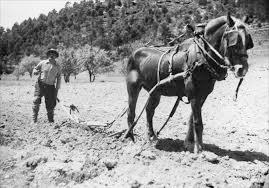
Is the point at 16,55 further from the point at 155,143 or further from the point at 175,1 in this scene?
the point at 155,143

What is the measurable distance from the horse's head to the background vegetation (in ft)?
264

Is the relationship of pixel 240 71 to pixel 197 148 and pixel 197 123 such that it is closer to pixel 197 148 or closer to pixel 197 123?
pixel 197 123

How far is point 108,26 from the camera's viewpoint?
135m

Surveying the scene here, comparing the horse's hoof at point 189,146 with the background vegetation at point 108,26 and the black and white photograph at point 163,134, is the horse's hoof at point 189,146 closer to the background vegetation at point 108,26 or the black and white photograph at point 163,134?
the black and white photograph at point 163,134

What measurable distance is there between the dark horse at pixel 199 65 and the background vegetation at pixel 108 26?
3103 inches

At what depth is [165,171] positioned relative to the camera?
19.8 feet

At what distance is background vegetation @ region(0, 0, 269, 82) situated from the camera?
10511 centimetres

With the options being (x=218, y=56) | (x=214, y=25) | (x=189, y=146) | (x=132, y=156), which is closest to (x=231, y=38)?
(x=218, y=56)

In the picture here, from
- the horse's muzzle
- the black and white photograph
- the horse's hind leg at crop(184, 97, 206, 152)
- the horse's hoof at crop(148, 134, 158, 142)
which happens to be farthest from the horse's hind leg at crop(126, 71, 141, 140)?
the horse's muzzle

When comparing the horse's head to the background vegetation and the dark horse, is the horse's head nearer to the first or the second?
the dark horse

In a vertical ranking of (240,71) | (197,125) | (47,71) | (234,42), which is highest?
(234,42)

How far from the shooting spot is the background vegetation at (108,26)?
105113mm

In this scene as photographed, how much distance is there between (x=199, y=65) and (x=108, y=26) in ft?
430

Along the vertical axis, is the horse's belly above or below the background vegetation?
below
